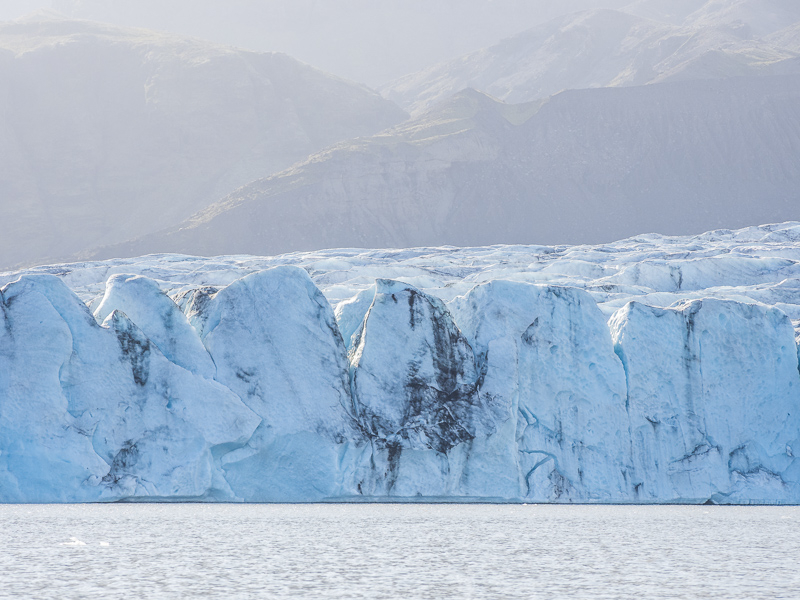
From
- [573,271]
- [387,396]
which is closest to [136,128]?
[573,271]

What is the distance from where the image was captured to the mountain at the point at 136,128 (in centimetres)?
9456

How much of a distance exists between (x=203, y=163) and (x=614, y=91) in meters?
43.2

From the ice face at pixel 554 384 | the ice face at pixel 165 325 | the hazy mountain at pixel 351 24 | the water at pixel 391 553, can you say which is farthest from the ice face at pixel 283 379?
the hazy mountain at pixel 351 24

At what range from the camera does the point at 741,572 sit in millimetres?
9984

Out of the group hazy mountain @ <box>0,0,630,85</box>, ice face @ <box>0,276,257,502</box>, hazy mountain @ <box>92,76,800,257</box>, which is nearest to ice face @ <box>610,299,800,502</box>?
ice face @ <box>0,276,257,502</box>

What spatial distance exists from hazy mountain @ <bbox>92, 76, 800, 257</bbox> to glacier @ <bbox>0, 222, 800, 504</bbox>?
53.7 meters

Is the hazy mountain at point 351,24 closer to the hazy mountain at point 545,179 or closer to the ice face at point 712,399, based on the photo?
the hazy mountain at point 545,179

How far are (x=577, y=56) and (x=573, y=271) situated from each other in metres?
110

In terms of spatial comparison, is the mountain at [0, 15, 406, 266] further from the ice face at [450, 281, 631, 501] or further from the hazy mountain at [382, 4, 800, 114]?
the ice face at [450, 281, 631, 501]

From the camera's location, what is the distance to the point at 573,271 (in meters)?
30.2

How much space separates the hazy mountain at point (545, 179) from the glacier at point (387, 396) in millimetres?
53714

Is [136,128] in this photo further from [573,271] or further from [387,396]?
[387,396]

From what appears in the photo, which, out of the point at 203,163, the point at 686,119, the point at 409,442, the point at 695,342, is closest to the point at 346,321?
the point at 409,442

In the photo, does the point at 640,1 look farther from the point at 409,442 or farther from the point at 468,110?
the point at 409,442
